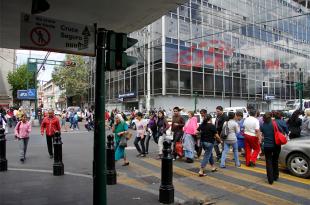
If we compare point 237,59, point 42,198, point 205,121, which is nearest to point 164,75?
point 237,59

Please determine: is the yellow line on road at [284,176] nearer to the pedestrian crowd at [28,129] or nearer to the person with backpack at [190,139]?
the person with backpack at [190,139]

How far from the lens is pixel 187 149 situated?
37.2 feet

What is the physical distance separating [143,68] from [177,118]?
103 ft

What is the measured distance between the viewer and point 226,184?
27.4 ft

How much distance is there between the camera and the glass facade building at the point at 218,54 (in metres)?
40.0

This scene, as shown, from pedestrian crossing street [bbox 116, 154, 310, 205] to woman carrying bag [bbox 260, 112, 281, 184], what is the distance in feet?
0.75

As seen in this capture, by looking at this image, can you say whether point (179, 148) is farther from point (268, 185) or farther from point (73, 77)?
point (73, 77)

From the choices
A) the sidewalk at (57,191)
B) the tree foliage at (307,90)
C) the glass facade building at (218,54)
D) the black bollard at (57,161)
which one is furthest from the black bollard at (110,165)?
the tree foliage at (307,90)

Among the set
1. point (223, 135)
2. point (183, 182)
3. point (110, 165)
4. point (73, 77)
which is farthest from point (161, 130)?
point (73, 77)

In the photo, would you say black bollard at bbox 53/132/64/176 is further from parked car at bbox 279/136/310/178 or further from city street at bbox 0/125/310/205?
parked car at bbox 279/136/310/178

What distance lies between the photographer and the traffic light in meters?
5.70

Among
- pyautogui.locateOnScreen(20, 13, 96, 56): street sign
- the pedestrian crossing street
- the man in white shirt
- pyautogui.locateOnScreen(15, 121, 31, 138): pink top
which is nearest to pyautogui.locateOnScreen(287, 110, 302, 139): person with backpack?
the pedestrian crossing street

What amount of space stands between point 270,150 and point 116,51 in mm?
4735

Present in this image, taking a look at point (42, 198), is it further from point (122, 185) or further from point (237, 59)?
point (237, 59)
